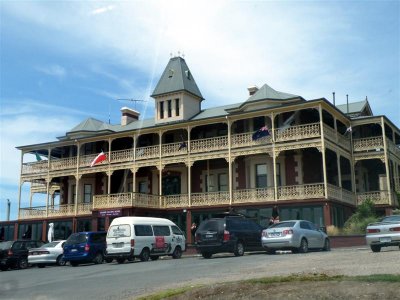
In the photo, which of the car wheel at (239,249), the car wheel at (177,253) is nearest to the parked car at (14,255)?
the car wheel at (177,253)

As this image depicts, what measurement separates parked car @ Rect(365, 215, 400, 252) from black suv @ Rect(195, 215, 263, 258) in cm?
547

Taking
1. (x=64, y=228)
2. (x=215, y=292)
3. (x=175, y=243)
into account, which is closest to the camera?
(x=215, y=292)

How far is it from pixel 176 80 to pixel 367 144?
587 inches

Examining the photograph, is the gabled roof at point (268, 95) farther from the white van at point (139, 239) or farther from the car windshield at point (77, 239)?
the car windshield at point (77, 239)

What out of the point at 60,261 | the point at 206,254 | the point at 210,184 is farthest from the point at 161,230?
the point at 210,184

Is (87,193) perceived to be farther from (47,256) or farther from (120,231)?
(120,231)

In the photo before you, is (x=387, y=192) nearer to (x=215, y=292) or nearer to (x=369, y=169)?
(x=369, y=169)

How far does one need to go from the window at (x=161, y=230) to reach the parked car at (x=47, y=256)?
190 inches

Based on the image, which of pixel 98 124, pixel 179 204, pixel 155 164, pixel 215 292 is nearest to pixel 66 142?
pixel 98 124

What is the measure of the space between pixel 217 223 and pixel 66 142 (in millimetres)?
21986

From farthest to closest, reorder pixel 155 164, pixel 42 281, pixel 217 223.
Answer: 1. pixel 155 164
2. pixel 217 223
3. pixel 42 281

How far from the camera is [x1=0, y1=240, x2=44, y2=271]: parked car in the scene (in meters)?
24.5

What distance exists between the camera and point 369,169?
36688 millimetres

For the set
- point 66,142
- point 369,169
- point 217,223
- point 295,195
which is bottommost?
point 217,223
